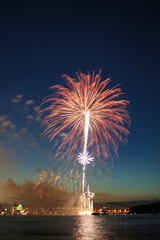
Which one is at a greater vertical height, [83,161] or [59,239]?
[83,161]

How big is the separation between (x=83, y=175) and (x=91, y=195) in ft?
359

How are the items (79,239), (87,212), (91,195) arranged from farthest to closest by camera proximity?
(87,212) < (91,195) < (79,239)

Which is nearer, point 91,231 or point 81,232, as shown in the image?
point 81,232

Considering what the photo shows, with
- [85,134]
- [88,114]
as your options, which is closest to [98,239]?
[85,134]

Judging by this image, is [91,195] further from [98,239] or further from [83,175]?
[98,239]

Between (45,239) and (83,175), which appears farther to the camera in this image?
(83,175)

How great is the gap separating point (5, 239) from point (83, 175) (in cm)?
2314

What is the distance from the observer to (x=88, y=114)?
46000mm

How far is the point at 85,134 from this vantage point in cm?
4638

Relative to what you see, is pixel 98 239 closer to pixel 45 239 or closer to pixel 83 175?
pixel 45 239

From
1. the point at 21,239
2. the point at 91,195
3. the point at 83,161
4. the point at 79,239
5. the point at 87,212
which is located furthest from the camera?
the point at 87,212

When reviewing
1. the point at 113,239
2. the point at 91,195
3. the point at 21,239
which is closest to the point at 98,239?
the point at 113,239

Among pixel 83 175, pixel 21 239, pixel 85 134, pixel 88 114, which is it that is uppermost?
pixel 88 114

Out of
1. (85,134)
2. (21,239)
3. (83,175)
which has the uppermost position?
(85,134)
